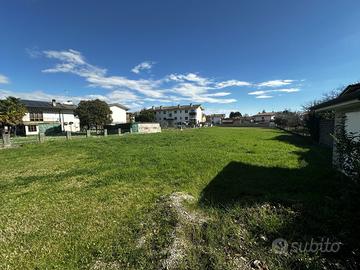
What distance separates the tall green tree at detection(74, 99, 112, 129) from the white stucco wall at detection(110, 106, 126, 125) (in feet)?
65.4

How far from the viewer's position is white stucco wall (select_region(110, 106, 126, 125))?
6662 centimetres

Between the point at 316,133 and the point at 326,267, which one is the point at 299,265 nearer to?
the point at 326,267

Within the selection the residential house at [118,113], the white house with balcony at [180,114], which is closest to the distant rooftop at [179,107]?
the white house with balcony at [180,114]

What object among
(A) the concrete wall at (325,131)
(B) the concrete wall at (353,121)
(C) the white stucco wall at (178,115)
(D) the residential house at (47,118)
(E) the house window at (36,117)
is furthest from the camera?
(C) the white stucco wall at (178,115)

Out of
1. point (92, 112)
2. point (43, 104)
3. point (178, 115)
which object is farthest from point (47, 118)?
point (178, 115)

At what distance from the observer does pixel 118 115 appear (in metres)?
68.9

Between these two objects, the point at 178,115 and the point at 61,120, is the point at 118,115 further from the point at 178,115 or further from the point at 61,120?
the point at 178,115

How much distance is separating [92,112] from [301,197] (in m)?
45.3

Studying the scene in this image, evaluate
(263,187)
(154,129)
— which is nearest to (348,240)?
(263,187)

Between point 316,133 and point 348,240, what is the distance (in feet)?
63.7

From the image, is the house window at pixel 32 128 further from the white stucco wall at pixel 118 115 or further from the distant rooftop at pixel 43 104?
the white stucco wall at pixel 118 115

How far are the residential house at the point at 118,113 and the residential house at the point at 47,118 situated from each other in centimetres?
1442

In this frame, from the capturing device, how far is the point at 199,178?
763 cm

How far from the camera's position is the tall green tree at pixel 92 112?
44.6 metres
